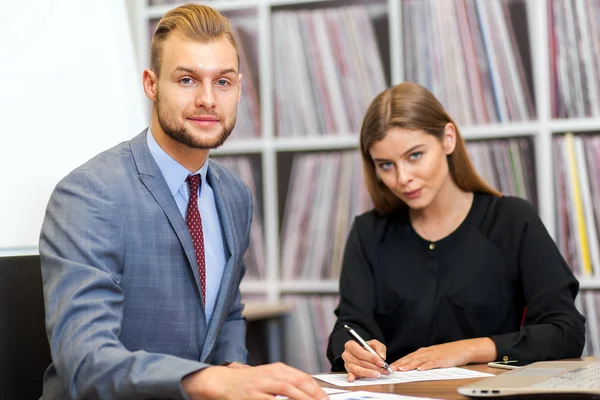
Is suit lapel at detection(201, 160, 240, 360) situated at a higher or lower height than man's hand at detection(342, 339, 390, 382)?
higher

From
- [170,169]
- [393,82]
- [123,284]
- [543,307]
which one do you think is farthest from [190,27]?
[393,82]

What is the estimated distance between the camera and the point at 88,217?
4.65 feet

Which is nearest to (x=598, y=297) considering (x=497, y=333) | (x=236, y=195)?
(x=497, y=333)

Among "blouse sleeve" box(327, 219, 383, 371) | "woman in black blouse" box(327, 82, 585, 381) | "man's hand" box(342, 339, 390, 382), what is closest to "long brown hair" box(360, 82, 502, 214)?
"woman in black blouse" box(327, 82, 585, 381)

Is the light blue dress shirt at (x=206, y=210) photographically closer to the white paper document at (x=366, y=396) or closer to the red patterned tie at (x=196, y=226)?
the red patterned tie at (x=196, y=226)

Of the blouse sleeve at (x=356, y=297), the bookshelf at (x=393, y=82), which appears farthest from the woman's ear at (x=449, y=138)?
the bookshelf at (x=393, y=82)

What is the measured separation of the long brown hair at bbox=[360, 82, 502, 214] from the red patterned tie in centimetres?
63

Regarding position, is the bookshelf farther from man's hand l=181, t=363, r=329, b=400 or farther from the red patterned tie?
man's hand l=181, t=363, r=329, b=400

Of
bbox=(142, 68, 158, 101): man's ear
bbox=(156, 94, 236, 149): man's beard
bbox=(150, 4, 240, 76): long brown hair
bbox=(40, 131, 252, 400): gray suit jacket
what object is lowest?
bbox=(40, 131, 252, 400): gray suit jacket

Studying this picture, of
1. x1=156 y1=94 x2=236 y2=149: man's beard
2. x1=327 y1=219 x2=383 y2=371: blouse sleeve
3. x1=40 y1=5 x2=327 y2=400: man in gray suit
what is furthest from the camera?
x1=327 y1=219 x2=383 y2=371: blouse sleeve

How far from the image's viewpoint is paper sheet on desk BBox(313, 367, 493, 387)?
59.0 inches

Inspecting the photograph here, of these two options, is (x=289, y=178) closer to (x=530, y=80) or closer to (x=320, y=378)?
(x=530, y=80)

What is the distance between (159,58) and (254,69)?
146 cm

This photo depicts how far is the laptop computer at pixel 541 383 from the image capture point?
1172 mm
